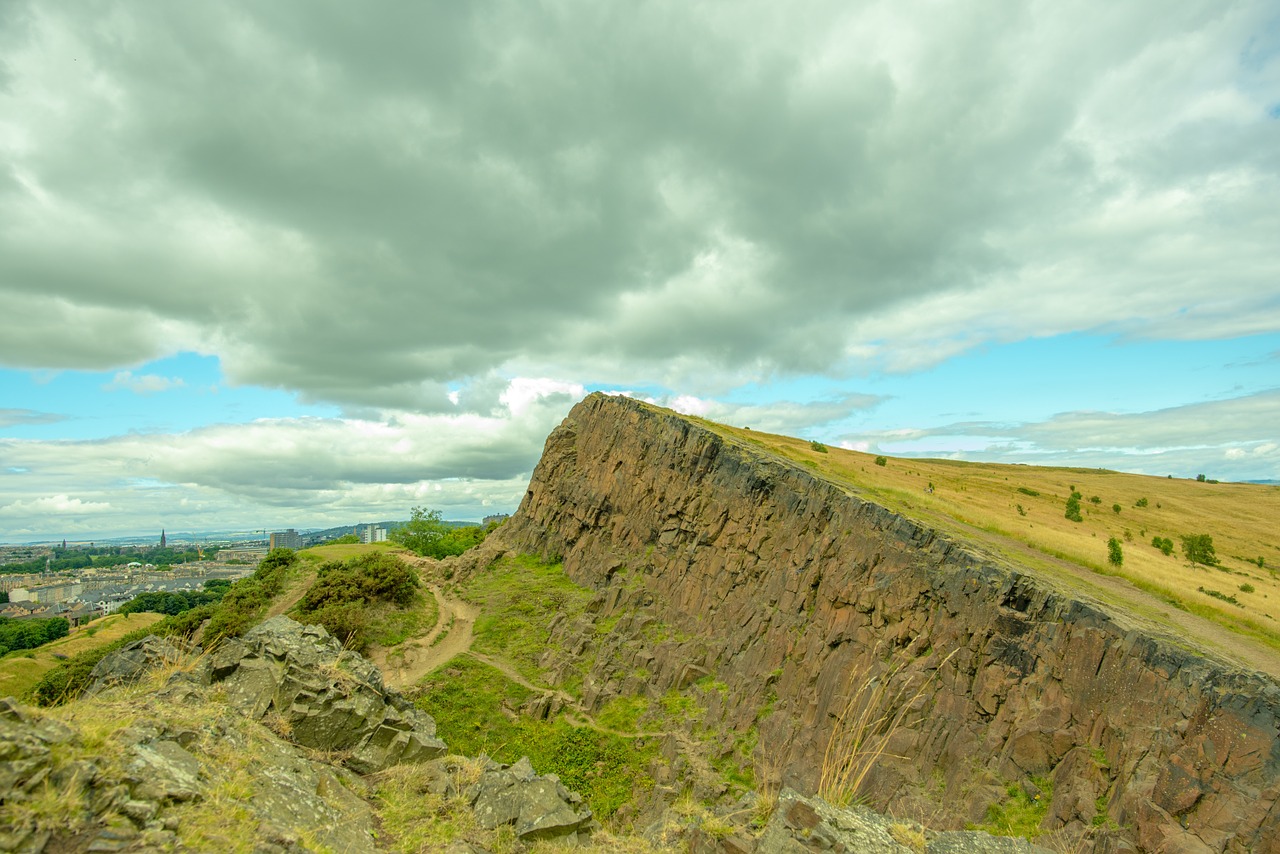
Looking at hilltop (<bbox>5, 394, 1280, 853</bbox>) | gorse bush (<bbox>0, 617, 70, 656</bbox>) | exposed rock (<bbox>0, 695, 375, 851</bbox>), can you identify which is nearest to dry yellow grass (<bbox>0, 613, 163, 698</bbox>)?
gorse bush (<bbox>0, 617, 70, 656</bbox>)

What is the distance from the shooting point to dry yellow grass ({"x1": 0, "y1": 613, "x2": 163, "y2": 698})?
1691 inches

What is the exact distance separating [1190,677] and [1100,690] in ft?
8.15

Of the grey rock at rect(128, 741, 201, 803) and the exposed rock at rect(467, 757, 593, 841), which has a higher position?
the grey rock at rect(128, 741, 201, 803)

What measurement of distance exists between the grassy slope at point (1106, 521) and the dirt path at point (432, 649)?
25.0 metres

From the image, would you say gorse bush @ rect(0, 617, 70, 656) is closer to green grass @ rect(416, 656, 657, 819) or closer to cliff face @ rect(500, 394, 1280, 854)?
green grass @ rect(416, 656, 657, 819)

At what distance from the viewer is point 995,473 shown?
89.4m

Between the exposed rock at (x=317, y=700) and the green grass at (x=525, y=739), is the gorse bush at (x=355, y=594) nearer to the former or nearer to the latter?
the green grass at (x=525, y=739)

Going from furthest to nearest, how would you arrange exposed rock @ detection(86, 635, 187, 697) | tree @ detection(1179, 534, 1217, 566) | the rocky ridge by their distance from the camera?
1. tree @ detection(1179, 534, 1217, 566)
2. exposed rock @ detection(86, 635, 187, 697)
3. the rocky ridge

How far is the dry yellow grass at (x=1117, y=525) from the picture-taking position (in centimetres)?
2581

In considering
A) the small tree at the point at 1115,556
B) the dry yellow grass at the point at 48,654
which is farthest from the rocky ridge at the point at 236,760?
the dry yellow grass at the point at 48,654

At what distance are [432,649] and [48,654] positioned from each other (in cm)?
4137

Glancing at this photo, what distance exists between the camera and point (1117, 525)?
56.2m

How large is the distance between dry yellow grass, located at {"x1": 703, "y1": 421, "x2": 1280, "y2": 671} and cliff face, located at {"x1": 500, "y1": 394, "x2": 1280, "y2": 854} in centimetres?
342

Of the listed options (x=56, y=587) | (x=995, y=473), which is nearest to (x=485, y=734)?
(x=995, y=473)
